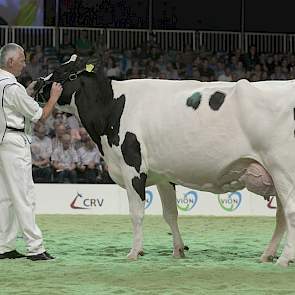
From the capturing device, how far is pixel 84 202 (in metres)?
16.1

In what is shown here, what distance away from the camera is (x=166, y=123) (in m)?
9.01

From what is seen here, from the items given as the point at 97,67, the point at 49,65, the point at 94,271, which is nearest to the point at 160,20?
the point at 49,65

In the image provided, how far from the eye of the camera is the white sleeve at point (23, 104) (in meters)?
8.62

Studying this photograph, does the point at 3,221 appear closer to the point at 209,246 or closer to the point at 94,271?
the point at 94,271

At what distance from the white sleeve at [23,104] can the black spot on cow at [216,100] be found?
192 centimetres

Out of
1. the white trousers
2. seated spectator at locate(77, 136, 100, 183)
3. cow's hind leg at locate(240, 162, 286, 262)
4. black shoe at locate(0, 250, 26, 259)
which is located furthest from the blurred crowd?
cow's hind leg at locate(240, 162, 286, 262)

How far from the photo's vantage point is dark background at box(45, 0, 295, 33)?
2348cm

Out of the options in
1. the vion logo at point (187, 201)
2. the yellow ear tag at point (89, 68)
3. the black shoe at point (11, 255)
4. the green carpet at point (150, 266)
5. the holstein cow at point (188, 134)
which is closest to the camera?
the green carpet at point (150, 266)

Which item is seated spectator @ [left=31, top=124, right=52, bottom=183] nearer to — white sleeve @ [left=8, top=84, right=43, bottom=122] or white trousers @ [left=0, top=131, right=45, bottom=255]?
white trousers @ [left=0, top=131, right=45, bottom=255]

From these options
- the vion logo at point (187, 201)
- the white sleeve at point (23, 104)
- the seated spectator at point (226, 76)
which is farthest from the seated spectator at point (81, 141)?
the white sleeve at point (23, 104)

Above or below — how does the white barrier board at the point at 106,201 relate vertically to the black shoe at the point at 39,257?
below

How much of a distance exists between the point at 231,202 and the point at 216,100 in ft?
24.8

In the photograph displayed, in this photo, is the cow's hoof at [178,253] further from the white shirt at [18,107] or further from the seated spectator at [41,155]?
the seated spectator at [41,155]

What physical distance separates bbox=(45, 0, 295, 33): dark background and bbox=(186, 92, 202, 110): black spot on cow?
48.9 ft
